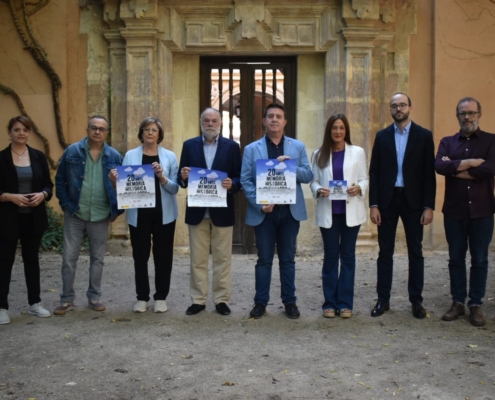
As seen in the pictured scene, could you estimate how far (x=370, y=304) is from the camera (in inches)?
281

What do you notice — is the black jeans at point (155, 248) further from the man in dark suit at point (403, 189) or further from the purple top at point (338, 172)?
the man in dark suit at point (403, 189)

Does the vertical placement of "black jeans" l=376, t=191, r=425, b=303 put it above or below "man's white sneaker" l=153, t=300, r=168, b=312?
above

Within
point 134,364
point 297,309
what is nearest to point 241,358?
point 134,364

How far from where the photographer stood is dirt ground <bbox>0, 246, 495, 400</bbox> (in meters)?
4.73

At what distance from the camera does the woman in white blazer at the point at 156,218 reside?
6.67 metres

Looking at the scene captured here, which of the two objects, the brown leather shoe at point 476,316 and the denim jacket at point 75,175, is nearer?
the brown leather shoe at point 476,316

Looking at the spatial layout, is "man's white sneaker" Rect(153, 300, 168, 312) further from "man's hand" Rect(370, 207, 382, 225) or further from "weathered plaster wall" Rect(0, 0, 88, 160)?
"weathered plaster wall" Rect(0, 0, 88, 160)

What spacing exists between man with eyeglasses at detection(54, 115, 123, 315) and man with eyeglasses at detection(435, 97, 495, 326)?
314 centimetres

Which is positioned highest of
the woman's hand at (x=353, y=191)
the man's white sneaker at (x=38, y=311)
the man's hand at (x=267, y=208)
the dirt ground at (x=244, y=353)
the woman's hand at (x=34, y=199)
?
the woman's hand at (x=353, y=191)

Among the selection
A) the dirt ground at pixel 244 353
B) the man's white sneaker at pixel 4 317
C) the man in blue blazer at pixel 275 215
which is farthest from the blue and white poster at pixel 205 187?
the man's white sneaker at pixel 4 317

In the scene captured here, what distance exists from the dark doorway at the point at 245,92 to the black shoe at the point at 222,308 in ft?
12.6

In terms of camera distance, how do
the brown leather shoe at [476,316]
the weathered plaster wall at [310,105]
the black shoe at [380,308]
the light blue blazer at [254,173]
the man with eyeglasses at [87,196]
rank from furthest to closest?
1. the weathered plaster wall at [310,105]
2. the man with eyeglasses at [87,196]
3. the black shoe at [380,308]
4. the light blue blazer at [254,173]
5. the brown leather shoe at [476,316]

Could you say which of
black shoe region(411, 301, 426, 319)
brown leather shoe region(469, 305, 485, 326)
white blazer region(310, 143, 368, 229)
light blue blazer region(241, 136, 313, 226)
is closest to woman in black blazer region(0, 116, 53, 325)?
light blue blazer region(241, 136, 313, 226)

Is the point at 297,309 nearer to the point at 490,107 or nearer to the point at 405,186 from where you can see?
the point at 405,186
